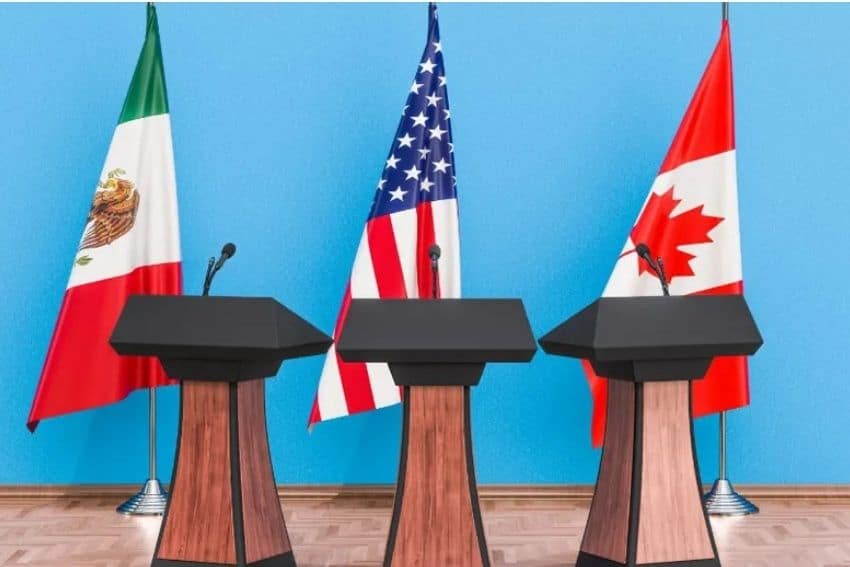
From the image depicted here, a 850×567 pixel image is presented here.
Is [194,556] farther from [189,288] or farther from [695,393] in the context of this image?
[695,393]

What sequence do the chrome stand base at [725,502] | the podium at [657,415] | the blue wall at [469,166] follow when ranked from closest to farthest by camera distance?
the podium at [657,415] → the chrome stand base at [725,502] → the blue wall at [469,166]

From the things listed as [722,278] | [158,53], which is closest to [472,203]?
[722,278]

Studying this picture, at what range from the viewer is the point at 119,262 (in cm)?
452

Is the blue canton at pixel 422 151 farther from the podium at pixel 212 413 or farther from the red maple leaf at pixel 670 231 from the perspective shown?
the podium at pixel 212 413

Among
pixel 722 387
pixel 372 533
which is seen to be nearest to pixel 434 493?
pixel 372 533

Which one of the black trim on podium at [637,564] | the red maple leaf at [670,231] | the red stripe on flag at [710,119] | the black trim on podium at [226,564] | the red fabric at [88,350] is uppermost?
A: the red stripe on flag at [710,119]

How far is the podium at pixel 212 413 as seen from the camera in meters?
3.49

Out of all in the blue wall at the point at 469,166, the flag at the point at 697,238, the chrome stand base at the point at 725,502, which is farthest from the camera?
the blue wall at the point at 469,166

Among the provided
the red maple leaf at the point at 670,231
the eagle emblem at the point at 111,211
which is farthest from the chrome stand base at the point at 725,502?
the eagle emblem at the point at 111,211

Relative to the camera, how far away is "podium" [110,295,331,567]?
3492 millimetres

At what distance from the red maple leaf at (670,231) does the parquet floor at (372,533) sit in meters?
0.96

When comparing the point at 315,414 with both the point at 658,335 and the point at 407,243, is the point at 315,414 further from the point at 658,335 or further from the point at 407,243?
the point at 658,335

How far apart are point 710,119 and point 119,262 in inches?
89.0

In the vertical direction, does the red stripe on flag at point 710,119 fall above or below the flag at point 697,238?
above
